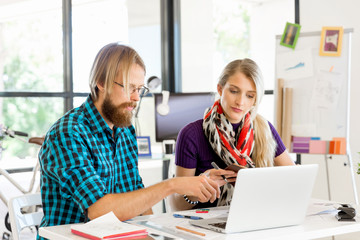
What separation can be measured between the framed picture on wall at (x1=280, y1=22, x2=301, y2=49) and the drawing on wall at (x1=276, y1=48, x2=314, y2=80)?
0.24 ft

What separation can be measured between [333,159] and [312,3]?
1.38 metres

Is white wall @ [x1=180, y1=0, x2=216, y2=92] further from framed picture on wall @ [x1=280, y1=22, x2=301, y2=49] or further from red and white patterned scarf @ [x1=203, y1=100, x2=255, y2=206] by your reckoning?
red and white patterned scarf @ [x1=203, y1=100, x2=255, y2=206]

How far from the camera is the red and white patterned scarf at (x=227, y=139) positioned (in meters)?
2.47

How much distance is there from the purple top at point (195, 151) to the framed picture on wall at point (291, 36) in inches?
74.1

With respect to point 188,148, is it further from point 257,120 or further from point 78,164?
point 78,164

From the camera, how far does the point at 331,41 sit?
4.04 metres

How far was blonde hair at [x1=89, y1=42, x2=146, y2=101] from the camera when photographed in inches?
75.8

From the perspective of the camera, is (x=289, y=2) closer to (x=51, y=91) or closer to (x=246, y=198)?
(x=51, y=91)

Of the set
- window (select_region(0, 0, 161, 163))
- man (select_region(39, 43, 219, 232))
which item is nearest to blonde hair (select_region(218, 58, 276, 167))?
man (select_region(39, 43, 219, 232))

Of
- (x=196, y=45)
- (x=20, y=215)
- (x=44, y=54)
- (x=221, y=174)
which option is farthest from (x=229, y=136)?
(x=196, y=45)

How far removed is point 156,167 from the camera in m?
5.13

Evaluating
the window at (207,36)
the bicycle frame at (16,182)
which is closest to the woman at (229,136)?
the bicycle frame at (16,182)

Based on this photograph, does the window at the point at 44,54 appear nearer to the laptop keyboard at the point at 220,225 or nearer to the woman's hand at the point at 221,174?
the woman's hand at the point at 221,174

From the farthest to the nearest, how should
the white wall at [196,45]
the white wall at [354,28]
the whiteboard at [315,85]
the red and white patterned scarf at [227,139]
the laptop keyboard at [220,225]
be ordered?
the white wall at [196,45], the white wall at [354,28], the whiteboard at [315,85], the red and white patterned scarf at [227,139], the laptop keyboard at [220,225]
